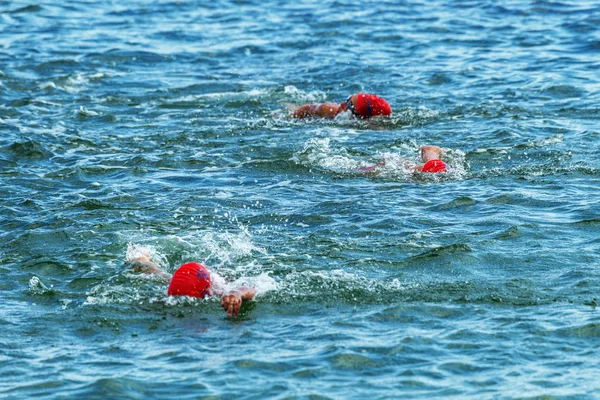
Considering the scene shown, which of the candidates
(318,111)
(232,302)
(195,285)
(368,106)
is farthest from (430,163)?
(232,302)

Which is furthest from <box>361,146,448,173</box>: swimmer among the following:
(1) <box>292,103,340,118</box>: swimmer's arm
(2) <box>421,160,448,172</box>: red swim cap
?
(1) <box>292,103,340,118</box>: swimmer's arm

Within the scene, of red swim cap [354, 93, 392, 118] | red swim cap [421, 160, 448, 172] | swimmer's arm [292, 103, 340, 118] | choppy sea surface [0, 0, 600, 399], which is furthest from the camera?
swimmer's arm [292, 103, 340, 118]

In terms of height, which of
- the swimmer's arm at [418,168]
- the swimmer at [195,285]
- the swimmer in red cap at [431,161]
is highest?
the swimmer at [195,285]

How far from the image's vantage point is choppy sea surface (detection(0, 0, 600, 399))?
25.9 ft

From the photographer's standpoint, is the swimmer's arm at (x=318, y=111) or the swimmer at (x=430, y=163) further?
the swimmer's arm at (x=318, y=111)

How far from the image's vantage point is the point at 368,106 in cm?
1530

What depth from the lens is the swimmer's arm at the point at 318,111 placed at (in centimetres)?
1551

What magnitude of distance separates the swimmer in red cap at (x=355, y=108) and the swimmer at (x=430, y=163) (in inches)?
83.8

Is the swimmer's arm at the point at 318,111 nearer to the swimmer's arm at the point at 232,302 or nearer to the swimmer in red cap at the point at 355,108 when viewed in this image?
the swimmer in red cap at the point at 355,108

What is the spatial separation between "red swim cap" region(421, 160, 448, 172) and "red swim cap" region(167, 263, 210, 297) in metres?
4.37

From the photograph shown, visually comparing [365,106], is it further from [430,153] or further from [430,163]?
[430,163]

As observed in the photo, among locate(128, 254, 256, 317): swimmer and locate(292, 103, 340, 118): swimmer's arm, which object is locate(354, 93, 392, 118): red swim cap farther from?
locate(128, 254, 256, 317): swimmer

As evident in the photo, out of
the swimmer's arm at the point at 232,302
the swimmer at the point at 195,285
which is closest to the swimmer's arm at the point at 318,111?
the swimmer at the point at 195,285

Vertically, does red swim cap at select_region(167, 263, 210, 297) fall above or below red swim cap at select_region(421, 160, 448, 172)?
above
